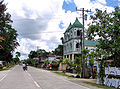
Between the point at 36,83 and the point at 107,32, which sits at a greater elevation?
the point at 107,32

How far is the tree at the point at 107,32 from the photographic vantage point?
48.3 ft

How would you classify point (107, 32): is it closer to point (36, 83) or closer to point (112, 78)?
point (112, 78)

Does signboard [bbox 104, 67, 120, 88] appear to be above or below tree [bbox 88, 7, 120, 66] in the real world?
below

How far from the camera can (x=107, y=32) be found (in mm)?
15438

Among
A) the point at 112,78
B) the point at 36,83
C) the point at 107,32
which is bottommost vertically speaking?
the point at 36,83

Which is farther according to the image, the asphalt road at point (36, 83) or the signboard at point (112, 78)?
the signboard at point (112, 78)

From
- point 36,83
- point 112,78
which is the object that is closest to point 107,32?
point 112,78

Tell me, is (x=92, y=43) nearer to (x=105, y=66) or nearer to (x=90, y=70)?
(x=90, y=70)

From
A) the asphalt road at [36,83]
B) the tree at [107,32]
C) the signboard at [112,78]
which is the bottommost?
the asphalt road at [36,83]

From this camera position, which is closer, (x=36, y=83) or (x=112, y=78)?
(x=36, y=83)

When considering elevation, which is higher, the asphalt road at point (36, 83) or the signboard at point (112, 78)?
the signboard at point (112, 78)

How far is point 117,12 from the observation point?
1545cm

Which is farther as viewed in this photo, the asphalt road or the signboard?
the signboard

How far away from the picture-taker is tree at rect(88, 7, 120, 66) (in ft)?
48.3
